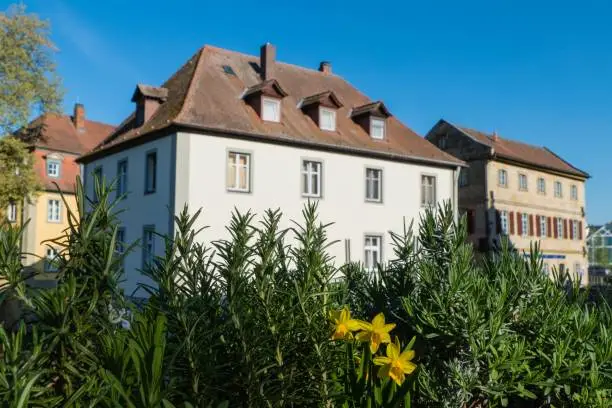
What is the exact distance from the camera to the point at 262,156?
1944cm

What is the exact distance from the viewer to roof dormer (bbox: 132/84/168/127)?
20.3 m

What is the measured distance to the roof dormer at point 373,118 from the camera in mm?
23141

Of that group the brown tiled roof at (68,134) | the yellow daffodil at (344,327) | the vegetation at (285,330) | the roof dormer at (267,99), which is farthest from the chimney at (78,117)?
the yellow daffodil at (344,327)

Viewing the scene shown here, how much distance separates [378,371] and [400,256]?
1.13 meters

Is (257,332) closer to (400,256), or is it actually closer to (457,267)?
(457,267)

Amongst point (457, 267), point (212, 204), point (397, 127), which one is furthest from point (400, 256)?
point (397, 127)

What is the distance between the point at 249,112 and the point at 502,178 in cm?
1965

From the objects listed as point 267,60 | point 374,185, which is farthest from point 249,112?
point 374,185

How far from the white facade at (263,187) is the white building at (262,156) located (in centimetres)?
4

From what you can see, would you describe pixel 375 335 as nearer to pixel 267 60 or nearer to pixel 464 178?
pixel 267 60

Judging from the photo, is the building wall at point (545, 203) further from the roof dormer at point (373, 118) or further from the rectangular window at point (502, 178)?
the roof dormer at point (373, 118)

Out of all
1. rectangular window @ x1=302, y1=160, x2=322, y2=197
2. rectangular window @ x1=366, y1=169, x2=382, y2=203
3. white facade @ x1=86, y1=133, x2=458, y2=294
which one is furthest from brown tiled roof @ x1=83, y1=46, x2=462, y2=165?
rectangular window @ x1=366, y1=169, x2=382, y2=203

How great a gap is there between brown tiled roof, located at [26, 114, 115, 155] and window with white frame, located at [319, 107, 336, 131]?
18.6m

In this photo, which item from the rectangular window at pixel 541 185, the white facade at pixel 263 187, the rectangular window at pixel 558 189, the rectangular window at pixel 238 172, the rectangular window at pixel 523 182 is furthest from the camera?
the rectangular window at pixel 558 189
